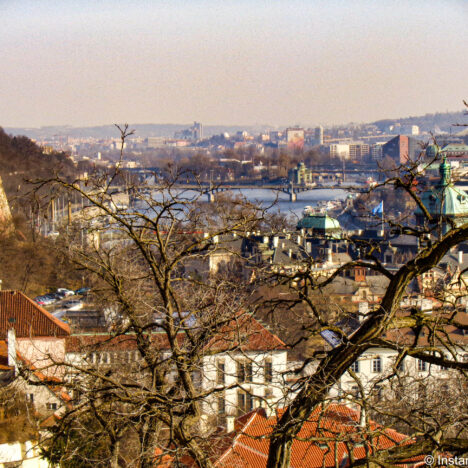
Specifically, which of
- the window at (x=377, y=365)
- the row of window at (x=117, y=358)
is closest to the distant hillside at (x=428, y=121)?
the window at (x=377, y=365)

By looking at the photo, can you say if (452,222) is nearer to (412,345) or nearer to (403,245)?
(412,345)

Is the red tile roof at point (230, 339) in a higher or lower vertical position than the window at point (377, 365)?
higher

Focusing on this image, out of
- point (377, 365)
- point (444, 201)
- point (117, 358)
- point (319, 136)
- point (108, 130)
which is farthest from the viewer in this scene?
point (108, 130)

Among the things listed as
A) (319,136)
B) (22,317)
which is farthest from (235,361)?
(319,136)

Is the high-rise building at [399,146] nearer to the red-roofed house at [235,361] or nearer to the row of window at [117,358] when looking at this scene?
the row of window at [117,358]

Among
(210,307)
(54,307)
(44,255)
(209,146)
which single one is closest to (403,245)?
(44,255)

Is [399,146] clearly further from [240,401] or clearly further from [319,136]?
[240,401]

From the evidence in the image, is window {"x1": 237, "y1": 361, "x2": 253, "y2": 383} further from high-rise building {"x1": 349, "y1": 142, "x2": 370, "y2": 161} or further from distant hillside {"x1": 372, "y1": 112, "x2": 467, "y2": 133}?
distant hillside {"x1": 372, "y1": 112, "x2": 467, "y2": 133}

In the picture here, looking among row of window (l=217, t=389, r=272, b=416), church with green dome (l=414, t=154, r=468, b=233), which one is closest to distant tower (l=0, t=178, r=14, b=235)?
church with green dome (l=414, t=154, r=468, b=233)
